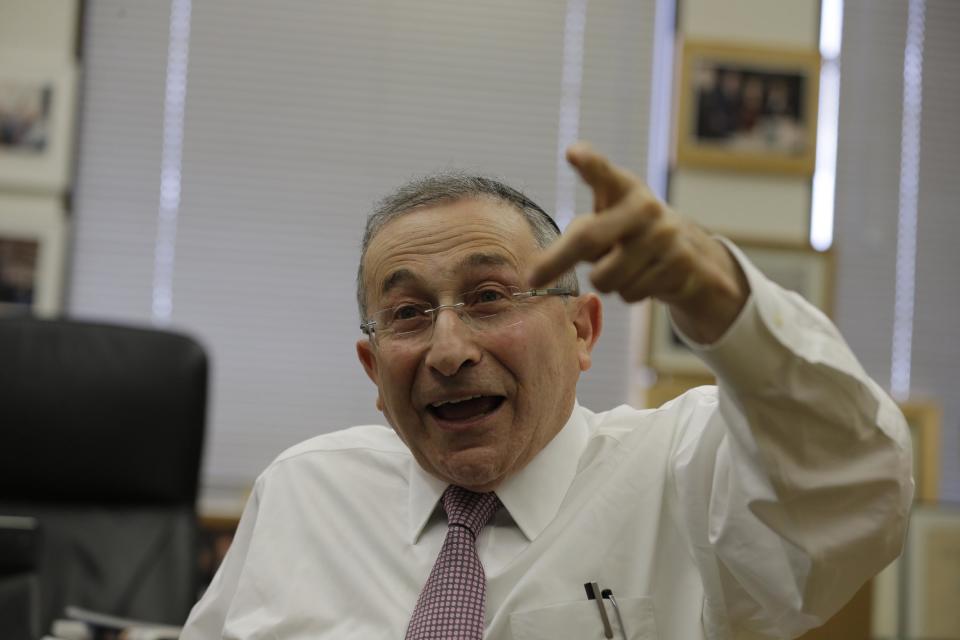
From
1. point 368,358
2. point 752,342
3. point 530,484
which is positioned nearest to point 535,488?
point 530,484

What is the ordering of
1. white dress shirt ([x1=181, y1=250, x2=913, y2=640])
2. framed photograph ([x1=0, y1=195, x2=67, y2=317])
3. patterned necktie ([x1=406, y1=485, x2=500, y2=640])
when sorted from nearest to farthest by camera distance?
white dress shirt ([x1=181, y1=250, x2=913, y2=640]), patterned necktie ([x1=406, y1=485, x2=500, y2=640]), framed photograph ([x1=0, y1=195, x2=67, y2=317])

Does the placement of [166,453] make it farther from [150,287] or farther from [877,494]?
[877,494]

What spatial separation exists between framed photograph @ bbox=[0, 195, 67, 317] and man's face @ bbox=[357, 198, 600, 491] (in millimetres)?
1764

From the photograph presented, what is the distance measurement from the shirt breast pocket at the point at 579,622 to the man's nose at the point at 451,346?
312 mm

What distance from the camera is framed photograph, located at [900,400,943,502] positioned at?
2.90 metres

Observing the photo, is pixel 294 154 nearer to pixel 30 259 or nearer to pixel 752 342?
pixel 30 259

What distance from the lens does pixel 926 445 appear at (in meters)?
2.92

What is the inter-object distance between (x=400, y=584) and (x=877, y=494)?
63 centimetres

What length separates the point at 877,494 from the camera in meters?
0.97

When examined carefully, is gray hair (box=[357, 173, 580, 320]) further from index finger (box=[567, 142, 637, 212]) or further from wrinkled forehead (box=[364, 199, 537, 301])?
index finger (box=[567, 142, 637, 212])

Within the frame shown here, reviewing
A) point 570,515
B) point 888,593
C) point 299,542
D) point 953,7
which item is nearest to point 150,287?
point 299,542

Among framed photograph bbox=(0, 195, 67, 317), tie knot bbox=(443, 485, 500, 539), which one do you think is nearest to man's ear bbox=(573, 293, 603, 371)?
tie knot bbox=(443, 485, 500, 539)

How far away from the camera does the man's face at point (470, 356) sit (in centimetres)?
128

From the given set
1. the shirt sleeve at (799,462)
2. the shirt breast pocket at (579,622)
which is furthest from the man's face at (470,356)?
the shirt sleeve at (799,462)
